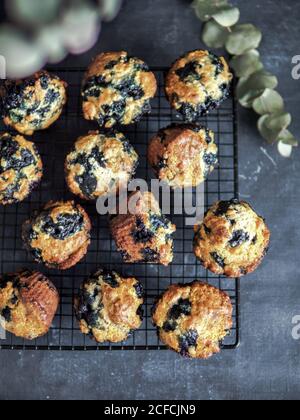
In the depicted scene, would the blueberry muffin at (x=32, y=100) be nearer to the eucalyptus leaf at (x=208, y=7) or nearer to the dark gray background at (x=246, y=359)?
the eucalyptus leaf at (x=208, y=7)

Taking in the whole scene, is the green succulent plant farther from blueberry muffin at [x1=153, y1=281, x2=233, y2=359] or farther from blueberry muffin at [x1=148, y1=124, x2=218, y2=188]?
blueberry muffin at [x1=153, y1=281, x2=233, y2=359]

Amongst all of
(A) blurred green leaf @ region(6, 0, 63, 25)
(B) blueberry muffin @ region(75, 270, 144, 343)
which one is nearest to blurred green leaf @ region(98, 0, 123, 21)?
(A) blurred green leaf @ region(6, 0, 63, 25)

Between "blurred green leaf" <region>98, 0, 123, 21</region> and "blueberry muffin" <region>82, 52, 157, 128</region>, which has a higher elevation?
"blurred green leaf" <region>98, 0, 123, 21</region>

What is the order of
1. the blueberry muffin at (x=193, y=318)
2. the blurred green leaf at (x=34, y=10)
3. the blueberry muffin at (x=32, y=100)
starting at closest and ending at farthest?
the blueberry muffin at (x=193, y=318), the blueberry muffin at (x=32, y=100), the blurred green leaf at (x=34, y=10)

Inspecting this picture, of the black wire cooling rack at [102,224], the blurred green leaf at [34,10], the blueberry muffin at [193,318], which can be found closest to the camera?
the blueberry muffin at [193,318]

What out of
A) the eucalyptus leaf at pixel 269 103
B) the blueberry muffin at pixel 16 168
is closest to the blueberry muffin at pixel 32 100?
the blueberry muffin at pixel 16 168

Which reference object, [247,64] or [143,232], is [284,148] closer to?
[247,64]
